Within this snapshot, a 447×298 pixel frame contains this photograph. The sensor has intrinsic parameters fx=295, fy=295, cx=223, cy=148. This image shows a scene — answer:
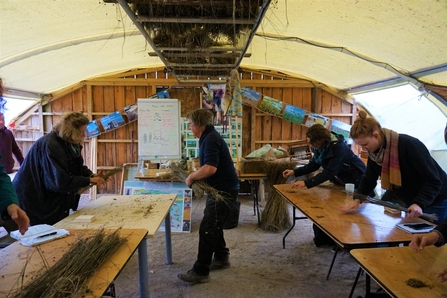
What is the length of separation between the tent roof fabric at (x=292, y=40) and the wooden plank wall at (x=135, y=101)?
818 mm

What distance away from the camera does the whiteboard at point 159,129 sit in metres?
5.28

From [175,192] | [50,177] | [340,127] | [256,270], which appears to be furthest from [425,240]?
[340,127]

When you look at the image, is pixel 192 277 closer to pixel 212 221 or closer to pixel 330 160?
pixel 212 221

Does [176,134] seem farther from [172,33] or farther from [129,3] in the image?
[129,3]

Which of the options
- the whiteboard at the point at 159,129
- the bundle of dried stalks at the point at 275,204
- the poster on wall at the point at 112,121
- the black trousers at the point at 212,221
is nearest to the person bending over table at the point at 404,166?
the black trousers at the point at 212,221

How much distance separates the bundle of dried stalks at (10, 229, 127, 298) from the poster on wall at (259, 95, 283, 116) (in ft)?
16.1

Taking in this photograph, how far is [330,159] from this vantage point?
3.00 m

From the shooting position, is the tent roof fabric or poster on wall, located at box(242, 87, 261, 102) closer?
the tent roof fabric

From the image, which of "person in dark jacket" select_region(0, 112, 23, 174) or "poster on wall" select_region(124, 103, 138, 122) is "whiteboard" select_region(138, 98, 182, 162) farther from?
"person in dark jacket" select_region(0, 112, 23, 174)

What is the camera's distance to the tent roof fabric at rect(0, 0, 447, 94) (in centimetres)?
263

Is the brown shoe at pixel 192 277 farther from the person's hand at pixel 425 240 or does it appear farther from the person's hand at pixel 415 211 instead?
the person's hand at pixel 425 240

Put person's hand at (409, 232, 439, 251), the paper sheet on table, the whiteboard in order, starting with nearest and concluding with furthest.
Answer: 1. person's hand at (409, 232, 439, 251)
2. the paper sheet on table
3. the whiteboard

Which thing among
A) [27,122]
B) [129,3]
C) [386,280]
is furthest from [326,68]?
[27,122]

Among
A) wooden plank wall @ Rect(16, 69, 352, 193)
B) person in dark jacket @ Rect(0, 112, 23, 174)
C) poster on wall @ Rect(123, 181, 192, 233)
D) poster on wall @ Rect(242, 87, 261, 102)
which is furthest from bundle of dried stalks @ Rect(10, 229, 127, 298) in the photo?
wooden plank wall @ Rect(16, 69, 352, 193)
